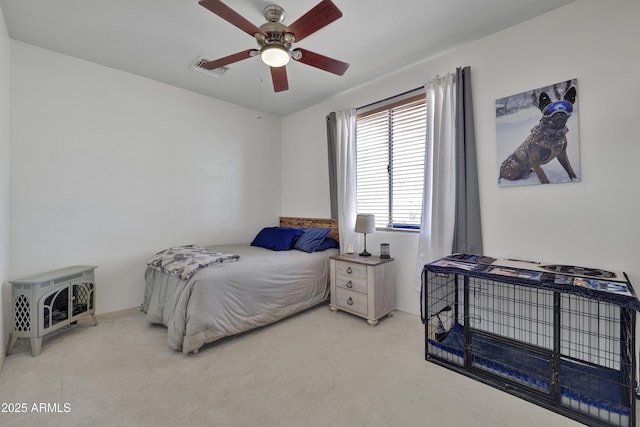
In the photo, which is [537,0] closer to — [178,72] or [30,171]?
[178,72]

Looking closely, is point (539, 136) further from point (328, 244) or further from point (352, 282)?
point (328, 244)

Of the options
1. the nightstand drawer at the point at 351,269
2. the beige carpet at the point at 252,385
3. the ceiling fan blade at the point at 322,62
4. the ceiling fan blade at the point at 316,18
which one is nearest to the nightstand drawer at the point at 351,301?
the nightstand drawer at the point at 351,269

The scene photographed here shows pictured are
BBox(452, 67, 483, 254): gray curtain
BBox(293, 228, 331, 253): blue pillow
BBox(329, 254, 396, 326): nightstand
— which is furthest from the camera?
BBox(293, 228, 331, 253): blue pillow

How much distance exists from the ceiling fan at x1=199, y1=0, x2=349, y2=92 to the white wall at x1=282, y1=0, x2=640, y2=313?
139 centimetres

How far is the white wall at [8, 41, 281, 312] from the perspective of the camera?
8.48ft

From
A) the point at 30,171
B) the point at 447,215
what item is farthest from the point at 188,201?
the point at 447,215

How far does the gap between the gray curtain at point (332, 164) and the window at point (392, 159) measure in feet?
1.04

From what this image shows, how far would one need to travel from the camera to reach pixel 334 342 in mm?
2402

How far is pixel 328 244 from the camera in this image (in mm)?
3561

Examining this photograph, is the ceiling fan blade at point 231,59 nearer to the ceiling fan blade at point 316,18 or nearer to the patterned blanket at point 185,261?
the ceiling fan blade at point 316,18

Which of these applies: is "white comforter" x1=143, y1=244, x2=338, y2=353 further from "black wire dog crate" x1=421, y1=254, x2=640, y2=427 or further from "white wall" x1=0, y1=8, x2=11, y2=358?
"black wire dog crate" x1=421, y1=254, x2=640, y2=427

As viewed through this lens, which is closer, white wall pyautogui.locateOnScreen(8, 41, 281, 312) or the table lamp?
white wall pyautogui.locateOnScreen(8, 41, 281, 312)

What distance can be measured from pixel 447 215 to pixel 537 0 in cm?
173

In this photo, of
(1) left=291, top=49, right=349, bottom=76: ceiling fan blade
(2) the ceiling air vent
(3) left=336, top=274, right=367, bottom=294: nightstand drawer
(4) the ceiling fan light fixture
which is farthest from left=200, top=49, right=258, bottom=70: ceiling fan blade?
(3) left=336, top=274, right=367, bottom=294: nightstand drawer
